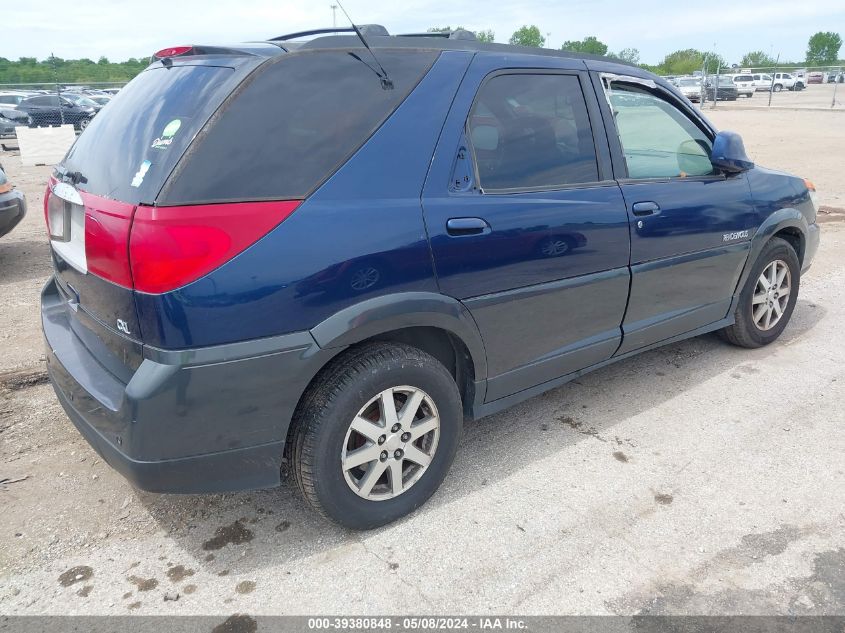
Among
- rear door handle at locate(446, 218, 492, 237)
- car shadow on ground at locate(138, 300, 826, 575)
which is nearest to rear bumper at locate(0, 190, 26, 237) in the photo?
car shadow on ground at locate(138, 300, 826, 575)

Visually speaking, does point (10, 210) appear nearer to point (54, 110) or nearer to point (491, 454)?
point (491, 454)

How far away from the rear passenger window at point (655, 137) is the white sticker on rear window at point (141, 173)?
2.29 meters

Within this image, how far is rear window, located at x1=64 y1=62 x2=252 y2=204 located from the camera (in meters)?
2.23

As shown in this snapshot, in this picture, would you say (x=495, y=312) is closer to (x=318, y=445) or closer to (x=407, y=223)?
(x=407, y=223)

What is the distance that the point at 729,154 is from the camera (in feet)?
12.6

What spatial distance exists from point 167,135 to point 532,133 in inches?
63.3

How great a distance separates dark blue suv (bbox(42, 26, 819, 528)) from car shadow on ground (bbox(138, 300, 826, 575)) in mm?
261

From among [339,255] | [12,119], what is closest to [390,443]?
[339,255]

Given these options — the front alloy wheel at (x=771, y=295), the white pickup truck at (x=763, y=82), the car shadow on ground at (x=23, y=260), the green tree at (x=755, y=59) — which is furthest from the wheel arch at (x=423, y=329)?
the green tree at (x=755, y=59)

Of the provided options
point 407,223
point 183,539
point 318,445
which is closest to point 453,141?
point 407,223

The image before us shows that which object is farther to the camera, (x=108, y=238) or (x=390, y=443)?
(x=390, y=443)

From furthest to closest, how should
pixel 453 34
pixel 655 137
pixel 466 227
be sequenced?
1. pixel 655 137
2. pixel 453 34
3. pixel 466 227

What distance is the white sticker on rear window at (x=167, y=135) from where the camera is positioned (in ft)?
7.46

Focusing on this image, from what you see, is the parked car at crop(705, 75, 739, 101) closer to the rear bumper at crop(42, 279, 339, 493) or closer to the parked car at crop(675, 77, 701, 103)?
the parked car at crop(675, 77, 701, 103)
